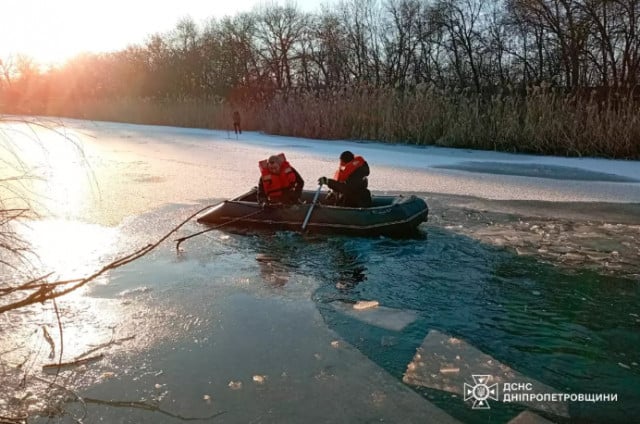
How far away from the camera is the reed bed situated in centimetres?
927

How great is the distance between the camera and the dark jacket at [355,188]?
5328mm

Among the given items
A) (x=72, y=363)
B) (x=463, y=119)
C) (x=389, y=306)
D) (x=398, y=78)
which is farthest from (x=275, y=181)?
(x=398, y=78)

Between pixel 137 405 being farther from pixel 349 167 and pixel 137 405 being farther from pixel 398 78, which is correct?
pixel 398 78

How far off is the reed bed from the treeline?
1.0 inches

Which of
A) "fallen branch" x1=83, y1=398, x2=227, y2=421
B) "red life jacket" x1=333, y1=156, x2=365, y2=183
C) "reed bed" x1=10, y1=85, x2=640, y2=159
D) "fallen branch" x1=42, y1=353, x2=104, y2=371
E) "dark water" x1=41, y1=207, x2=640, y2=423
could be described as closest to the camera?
"fallen branch" x1=83, y1=398, x2=227, y2=421

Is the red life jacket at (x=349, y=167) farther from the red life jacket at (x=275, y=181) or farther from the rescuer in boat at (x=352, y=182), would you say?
the red life jacket at (x=275, y=181)

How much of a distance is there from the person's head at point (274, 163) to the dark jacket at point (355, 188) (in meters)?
0.59

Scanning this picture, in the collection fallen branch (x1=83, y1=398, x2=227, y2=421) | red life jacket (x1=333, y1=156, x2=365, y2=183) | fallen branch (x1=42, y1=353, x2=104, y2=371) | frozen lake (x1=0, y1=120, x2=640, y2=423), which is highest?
red life jacket (x1=333, y1=156, x2=365, y2=183)

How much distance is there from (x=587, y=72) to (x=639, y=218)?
939cm

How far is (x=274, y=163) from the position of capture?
557cm

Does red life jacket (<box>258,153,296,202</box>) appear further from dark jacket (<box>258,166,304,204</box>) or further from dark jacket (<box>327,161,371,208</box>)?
dark jacket (<box>327,161,371,208</box>)

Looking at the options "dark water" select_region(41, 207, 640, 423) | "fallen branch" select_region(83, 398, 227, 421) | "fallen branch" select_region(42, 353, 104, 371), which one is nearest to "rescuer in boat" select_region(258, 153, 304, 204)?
"dark water" select_region(41, 207, 640, 423)

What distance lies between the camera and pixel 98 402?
232 centimetres

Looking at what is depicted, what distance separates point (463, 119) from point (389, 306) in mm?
8300
